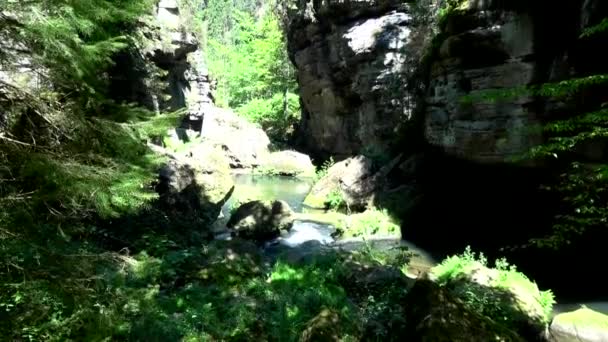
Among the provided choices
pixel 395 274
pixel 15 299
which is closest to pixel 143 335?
pixel 15 299

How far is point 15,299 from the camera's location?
5070 mm

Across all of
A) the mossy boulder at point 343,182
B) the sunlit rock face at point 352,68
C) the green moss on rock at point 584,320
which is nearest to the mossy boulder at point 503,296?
the green moss on rock at point 584,320

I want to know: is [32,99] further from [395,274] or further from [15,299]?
[395,274]

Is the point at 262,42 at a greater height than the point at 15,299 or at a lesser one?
greater

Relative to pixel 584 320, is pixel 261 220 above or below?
above

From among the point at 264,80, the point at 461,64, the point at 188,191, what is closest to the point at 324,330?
the point at 188,191

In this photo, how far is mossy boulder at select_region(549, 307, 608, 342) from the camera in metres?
8.14

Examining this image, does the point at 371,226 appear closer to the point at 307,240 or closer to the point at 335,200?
the point at 307,240

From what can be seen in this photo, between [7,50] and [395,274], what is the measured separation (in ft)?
26.0

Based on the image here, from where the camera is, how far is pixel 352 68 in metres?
26.2

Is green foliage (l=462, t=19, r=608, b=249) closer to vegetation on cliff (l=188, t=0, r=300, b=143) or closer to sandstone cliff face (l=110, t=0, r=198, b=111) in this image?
sandstone cliff face (l=110, t=0, r=198, b=111)

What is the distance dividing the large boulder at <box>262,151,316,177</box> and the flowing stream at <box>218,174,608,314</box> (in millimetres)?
4162

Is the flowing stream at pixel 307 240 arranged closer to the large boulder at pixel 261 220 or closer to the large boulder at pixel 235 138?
A: the large boulder at pixel 261 220

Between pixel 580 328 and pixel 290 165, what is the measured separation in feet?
86.0
